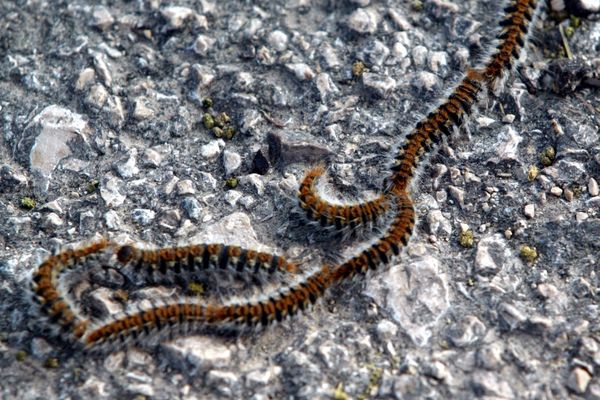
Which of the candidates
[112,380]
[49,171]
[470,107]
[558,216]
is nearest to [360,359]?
[112,380]

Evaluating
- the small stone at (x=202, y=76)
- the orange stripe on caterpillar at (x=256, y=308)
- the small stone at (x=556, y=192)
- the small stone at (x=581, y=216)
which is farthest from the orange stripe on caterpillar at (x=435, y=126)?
the small stone at (x=202, y=76)

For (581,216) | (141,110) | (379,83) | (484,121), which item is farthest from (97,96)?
(581,216)

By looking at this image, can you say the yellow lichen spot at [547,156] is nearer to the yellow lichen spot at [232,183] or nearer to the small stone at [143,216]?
the yellow lichen spot at [232,183]

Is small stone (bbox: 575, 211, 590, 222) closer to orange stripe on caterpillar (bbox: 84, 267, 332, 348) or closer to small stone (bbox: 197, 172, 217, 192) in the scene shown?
orange stripe on caterpillar (bbox: 84, 267, 332, 348)

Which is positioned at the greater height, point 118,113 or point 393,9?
point 393,9

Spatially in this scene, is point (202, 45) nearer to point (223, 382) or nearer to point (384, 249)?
point (384, 249)

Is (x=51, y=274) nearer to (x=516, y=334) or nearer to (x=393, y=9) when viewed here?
(x=516, y=334)

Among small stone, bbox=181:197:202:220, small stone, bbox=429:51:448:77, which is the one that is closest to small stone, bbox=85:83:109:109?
small stone, bbox=181:197:202:220

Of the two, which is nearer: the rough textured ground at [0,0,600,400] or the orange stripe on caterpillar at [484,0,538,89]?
the rough textured ground at [0,0,600,400]
